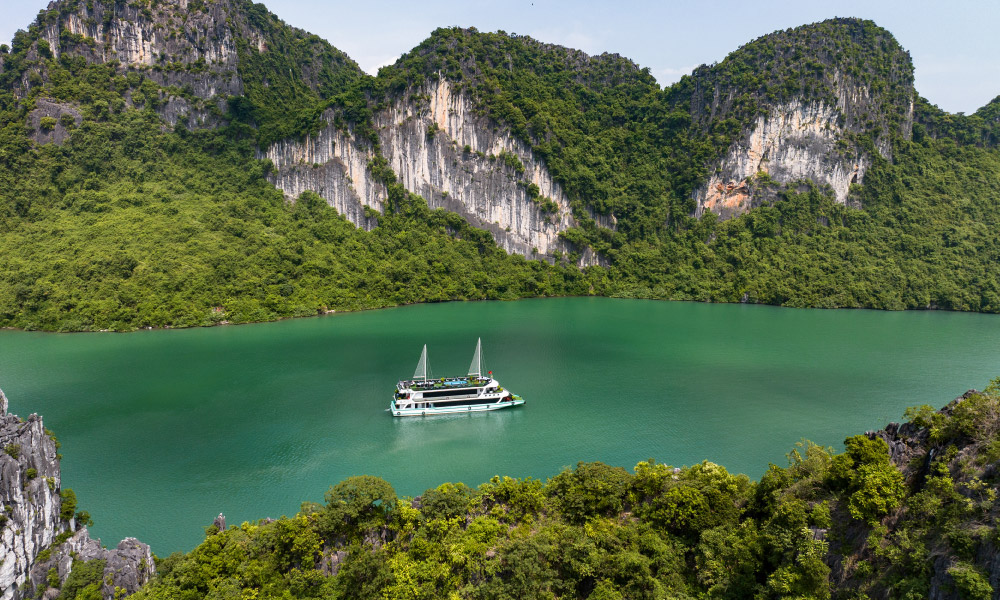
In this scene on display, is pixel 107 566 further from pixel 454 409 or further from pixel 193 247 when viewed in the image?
pixel 193 247

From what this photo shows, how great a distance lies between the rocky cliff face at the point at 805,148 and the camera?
6975 cm

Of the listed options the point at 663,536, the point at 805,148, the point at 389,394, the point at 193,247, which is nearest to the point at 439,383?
the point at 389,394

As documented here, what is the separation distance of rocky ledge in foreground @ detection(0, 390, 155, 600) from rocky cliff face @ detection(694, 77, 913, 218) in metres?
75.2

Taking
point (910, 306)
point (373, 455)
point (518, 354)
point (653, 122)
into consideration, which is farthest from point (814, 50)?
point (373, 455)

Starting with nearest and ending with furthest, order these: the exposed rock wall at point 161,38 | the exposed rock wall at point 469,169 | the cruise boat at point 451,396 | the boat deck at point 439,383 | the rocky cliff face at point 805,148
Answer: the cruise boat at point 451,396
the boat deck at point 439,383
the exposed rock wall at point 161,38
the exposed rock wall at point 469,169
the rocky cliff face at point 805,148

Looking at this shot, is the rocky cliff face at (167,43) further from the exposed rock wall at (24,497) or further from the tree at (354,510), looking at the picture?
the tree at (354,510)

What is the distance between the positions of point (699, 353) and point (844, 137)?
5313cm

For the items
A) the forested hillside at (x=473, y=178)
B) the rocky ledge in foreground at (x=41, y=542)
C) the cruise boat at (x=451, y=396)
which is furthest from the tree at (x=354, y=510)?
the forested hillside at (x=473, y=178)

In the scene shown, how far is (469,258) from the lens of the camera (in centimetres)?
6806

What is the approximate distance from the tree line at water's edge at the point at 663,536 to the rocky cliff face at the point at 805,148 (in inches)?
2655

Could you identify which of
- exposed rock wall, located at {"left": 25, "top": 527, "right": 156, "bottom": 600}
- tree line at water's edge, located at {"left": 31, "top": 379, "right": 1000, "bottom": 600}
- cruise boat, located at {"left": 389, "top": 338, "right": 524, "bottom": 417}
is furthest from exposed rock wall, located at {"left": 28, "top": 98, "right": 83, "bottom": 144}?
tree line at water's edge, located at {"left": 31, "top": 379, "right": 1000, "bottom": 600}

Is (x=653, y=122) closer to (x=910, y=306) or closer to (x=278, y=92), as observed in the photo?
(x=910, y=306)

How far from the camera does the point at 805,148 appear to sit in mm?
70250

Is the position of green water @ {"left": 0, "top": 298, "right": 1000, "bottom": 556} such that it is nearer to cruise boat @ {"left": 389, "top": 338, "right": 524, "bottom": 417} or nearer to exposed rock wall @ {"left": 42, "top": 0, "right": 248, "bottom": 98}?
cruise boat @ {"left": 389, "top": 338, "right": 524, "bottom": 417}
